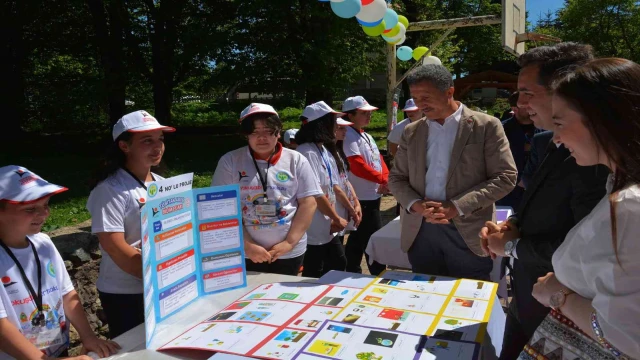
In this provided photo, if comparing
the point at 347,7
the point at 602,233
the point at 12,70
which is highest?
the point at 12,70

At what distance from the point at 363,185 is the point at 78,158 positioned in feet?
30.3

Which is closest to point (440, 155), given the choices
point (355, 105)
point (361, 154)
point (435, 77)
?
point (435, 77)

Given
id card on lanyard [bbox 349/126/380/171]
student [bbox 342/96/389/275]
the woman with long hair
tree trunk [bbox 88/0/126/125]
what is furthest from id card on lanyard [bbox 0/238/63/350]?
tree trunk [bbox 88/0/126/125]

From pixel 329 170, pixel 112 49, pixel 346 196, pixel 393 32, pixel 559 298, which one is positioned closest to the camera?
pixel 559 298

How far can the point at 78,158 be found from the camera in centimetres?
1116

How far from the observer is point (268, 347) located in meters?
1.51

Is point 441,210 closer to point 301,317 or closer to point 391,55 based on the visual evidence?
point 301,317

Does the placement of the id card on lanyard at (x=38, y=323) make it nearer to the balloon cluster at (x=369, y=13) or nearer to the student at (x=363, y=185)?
the student at (x=363, y=185)

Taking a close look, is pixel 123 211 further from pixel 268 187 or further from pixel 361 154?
pixel 361 154

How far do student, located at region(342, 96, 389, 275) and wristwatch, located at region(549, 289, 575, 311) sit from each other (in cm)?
294

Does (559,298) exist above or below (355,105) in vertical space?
below

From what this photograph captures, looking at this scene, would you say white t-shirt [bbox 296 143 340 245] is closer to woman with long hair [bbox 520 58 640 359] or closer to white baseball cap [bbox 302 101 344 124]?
white baseball cap [bbox 302 101 344 124]

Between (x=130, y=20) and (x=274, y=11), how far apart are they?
472cm

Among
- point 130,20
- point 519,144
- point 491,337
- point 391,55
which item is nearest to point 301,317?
point 491,337
